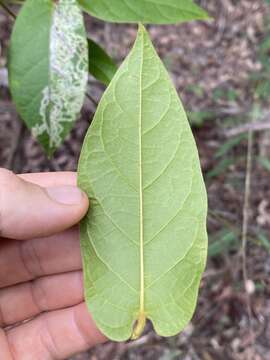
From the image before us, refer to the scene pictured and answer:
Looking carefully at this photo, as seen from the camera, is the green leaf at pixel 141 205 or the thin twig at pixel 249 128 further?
the thin twig at pixel 249 128

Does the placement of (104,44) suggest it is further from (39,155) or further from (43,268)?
(43,268)

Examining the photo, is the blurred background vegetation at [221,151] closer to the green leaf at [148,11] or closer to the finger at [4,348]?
the finger at [4,348]

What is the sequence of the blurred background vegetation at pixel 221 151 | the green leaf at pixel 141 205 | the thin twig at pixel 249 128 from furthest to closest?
the blurred background vegetation at pixel 221 151
the thin twig at pixel 249 128
the green leaf at pixel 141 205

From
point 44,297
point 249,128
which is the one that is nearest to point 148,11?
point 44,297

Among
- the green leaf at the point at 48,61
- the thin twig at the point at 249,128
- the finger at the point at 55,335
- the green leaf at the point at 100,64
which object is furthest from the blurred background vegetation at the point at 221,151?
the green leaf at the point at 48,61

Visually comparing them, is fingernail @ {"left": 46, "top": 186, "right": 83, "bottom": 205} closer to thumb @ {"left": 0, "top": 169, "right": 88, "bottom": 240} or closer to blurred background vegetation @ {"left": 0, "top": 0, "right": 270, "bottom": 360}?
thumb @ {"left": 0, "top": 169, "right": 88, "bottom": 240}

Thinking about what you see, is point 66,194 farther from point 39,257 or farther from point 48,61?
point 39,257

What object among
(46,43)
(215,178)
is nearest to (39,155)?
(215,178)

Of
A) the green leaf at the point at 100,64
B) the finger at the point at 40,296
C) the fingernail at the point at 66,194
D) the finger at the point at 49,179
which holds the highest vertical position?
the green leaf at the point at 100,64
